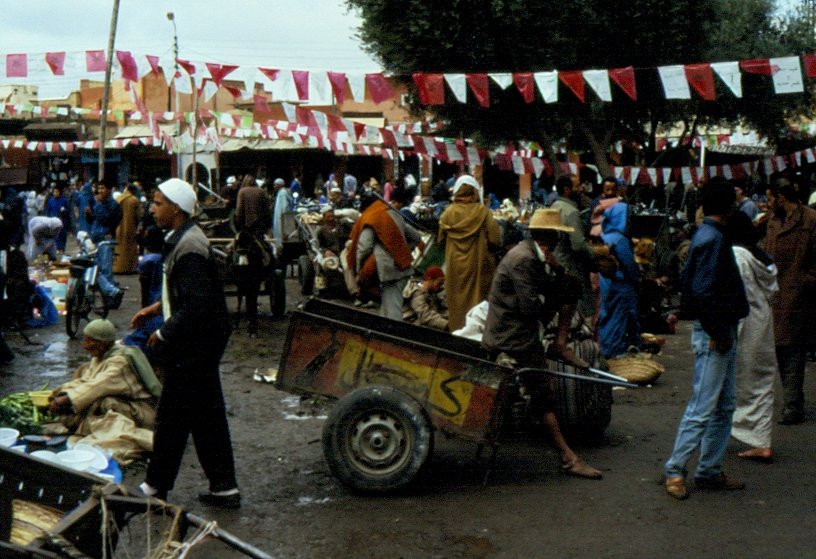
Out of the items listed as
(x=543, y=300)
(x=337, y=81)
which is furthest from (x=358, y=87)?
(x=543, y=300)

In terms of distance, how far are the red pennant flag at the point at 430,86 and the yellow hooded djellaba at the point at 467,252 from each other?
5.17 m

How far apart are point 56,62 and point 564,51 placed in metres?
13.9

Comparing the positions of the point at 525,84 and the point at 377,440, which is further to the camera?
the point at 525,84

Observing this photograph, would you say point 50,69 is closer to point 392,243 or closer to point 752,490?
point 392,243

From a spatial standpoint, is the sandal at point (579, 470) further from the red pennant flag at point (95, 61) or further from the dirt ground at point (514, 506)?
the red pennant flag at point (95, 61)

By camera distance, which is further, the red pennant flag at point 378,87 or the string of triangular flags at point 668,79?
the red pennant flag at point 378,87

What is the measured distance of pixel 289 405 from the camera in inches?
361

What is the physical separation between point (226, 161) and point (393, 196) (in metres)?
33.5

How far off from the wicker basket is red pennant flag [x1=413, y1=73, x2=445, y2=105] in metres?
6.64

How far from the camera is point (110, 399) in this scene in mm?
7402

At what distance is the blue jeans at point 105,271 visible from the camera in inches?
543

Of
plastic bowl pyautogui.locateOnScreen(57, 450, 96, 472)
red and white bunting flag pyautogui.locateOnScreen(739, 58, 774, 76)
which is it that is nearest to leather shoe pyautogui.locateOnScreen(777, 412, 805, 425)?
plastic bowl pyautogui.locateOnScreen(57, 450, 96, 472)

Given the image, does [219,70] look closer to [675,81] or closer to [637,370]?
[675,81]

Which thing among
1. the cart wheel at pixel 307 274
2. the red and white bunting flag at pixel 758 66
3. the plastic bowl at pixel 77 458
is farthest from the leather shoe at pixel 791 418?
the cart wheel at pixel 307 274
